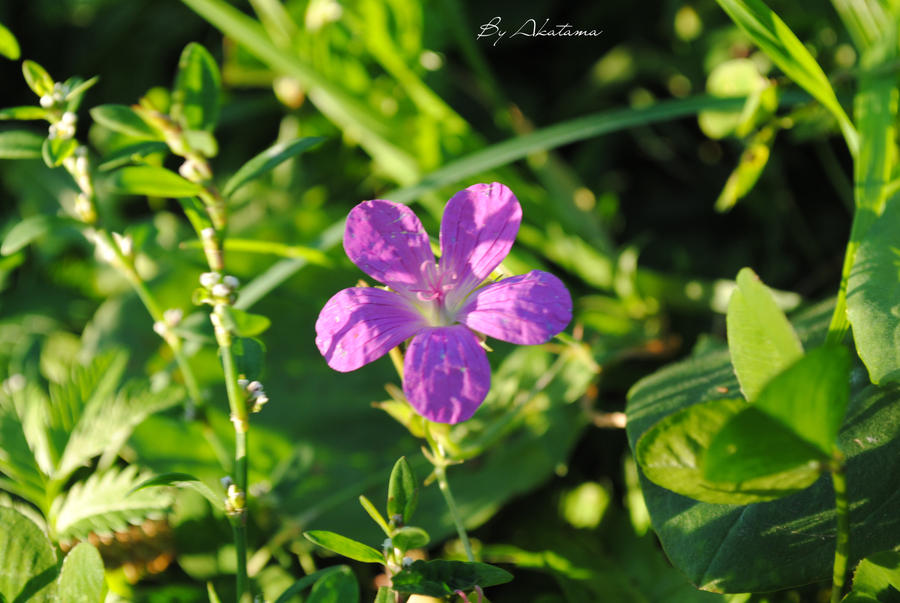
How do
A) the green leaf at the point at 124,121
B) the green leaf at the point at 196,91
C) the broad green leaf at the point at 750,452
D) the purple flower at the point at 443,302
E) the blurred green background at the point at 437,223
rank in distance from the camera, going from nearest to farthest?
the broad green leaf at the point at 750,452 < the purple flower at the point at 443,302 < the green leaf at the point at 124,121 < the green leaf at the point at 196,91 < the blurred green background at the point at 437,223

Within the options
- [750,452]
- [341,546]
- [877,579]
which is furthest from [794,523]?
[341,546]

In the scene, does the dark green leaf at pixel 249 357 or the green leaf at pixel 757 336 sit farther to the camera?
the dark green leaf at pixel 249 357

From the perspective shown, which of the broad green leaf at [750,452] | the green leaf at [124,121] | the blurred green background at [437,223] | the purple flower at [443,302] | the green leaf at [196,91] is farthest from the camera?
the blurred green background at [437,223]

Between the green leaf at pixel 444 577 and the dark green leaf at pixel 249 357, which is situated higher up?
the dark green leaf at pixel 249 357

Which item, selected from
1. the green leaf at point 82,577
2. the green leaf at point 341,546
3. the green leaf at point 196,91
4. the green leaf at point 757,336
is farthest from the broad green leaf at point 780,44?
the green leaf at point 82,577

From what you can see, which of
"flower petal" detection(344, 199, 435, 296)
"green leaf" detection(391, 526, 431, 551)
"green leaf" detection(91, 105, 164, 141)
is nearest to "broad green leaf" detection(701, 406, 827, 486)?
"green leaf" detection(391, 526, 431, 551)

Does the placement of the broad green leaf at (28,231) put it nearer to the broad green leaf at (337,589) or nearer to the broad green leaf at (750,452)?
the broad green leaf at (337,589)

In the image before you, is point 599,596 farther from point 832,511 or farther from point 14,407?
point 14,407
